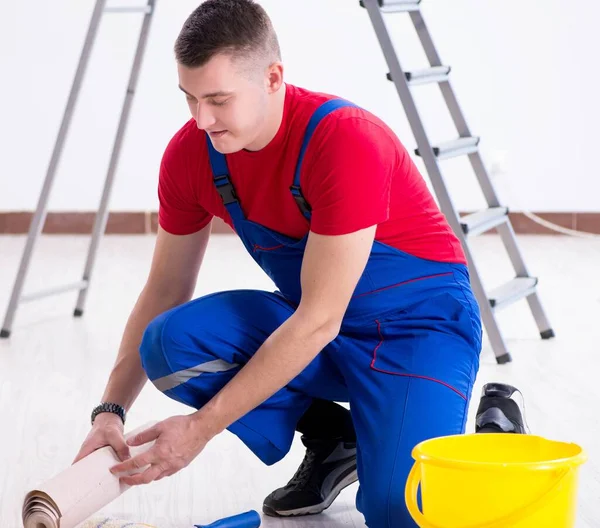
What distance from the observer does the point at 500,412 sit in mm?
2018

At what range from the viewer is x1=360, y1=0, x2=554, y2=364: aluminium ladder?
9.96 ft

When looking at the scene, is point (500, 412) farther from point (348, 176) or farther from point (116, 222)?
point (116, 222)

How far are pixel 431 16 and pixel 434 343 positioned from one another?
3.89 m

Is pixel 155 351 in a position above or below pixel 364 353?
above

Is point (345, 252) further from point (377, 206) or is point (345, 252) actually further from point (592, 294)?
point (592, 294)

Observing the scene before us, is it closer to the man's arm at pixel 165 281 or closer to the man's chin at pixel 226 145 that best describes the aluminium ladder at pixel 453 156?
the man's arm at pixel 165 281

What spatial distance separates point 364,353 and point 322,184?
389 millimetres

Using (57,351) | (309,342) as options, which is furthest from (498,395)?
(57,351)

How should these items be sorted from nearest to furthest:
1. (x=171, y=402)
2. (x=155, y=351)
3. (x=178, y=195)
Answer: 1. (x=155, y=351)
2. (x=178, y=195)
3. (x=171, y=402)

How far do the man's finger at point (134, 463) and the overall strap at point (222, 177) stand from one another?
20.6 inches

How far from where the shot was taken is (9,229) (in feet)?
18.7

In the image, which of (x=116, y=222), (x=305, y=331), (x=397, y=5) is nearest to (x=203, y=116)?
(x=305, y=331)

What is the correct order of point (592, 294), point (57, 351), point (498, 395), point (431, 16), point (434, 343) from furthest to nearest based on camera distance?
1. point (431, 16)
2. point (592, 294)
3. point (57, 351)
4. point (498, 395)
5. point (434, 343)

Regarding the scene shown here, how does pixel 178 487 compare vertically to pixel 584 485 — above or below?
above
